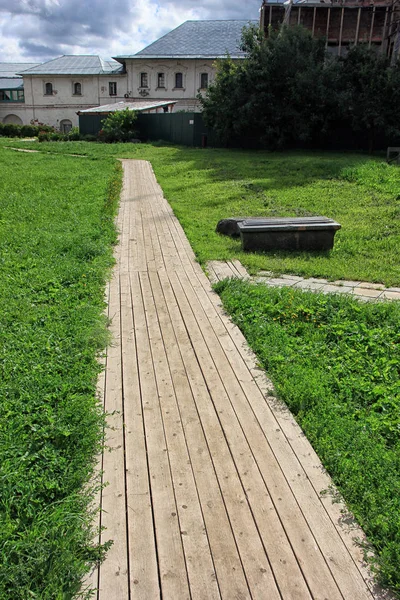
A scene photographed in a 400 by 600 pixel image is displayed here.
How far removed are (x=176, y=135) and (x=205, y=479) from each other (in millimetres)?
30249

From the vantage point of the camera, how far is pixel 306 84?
22969 millimetres

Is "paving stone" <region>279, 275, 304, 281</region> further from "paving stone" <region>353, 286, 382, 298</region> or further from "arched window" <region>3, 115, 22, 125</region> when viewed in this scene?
"arched window" <region>3, 115, 22, 125</region>

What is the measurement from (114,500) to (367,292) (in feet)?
14.3

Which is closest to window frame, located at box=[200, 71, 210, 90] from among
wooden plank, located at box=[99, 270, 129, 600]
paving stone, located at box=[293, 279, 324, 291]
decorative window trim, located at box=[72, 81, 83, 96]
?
decorative window trim, located at box=[72, 81, 83, 96]

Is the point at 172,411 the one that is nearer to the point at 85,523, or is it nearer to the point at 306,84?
the point at 85,523

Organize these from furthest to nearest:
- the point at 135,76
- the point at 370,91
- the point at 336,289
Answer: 1. the point at 135,76
2. the point at 370,91
3. the point at 336,289

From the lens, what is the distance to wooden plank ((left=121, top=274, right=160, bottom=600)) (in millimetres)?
2402

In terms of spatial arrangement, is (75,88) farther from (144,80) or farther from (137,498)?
(137,498)

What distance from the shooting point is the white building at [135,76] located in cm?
4650

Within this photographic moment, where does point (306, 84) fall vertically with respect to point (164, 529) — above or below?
above

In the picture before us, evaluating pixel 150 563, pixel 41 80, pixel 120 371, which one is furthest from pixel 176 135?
pixel 150 563

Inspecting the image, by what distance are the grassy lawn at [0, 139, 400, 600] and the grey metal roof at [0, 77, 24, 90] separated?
48841 millimetres

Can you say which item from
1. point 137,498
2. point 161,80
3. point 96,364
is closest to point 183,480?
point 137,498

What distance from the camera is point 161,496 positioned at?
2.90 metres
